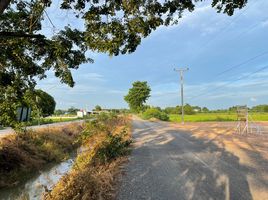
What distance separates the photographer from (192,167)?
1224 centimetres

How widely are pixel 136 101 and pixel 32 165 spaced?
9172 cm

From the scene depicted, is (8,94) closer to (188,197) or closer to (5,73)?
(5,73)

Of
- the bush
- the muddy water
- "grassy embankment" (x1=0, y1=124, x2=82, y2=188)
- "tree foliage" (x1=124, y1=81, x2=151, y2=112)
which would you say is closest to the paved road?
the muddy water

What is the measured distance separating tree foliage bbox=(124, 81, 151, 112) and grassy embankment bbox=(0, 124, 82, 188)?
82517 millimetres

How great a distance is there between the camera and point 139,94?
355 ft

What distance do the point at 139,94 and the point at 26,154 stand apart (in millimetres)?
90072

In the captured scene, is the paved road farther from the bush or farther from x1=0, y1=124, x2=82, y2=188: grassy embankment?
the bush

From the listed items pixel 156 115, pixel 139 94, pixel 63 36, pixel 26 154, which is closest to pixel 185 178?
pixel 63 36

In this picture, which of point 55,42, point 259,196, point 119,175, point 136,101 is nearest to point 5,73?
point 55,42

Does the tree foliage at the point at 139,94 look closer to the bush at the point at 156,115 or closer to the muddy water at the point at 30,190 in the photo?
the bush at the point at 156,115

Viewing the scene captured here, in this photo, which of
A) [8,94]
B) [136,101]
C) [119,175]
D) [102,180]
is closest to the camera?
[102,180]

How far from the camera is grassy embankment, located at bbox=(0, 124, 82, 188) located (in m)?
16.0

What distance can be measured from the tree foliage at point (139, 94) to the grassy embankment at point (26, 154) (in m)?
82.5

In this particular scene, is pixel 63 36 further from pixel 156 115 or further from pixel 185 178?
pixel 156 115
